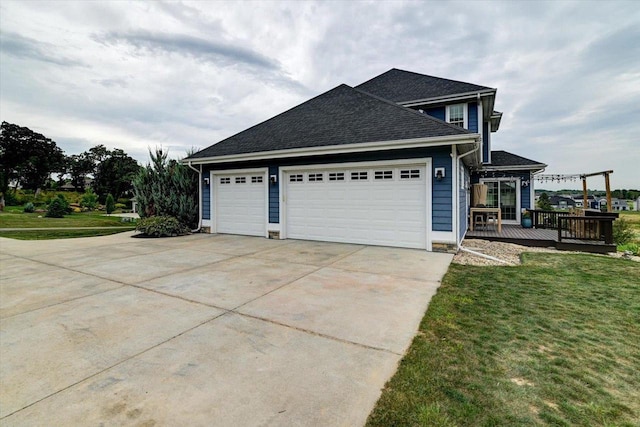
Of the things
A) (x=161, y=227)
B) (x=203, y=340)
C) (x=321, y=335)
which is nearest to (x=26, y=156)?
(x=161, y=227)

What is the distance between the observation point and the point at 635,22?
819 cm

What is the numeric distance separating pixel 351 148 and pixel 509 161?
9.95 metres

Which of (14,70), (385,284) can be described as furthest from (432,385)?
(14,70)

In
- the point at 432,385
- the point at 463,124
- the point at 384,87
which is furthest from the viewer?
the point at 384,87

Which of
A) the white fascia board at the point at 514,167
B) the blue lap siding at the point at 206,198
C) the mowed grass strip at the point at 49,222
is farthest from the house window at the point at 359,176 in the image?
the mowed grass strip at the point at 49,222

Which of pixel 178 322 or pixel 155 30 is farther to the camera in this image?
pixel 155 30

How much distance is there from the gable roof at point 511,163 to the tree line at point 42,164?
3597cm

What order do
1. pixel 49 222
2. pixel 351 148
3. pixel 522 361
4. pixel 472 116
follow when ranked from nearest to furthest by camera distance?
pixel 522 361 < pixel 351 148 < pixel 472 116 < pixel 49 222

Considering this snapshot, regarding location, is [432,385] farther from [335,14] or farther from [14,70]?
[14,70]

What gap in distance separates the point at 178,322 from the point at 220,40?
1013cm

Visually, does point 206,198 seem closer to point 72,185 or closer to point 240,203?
point 240,203

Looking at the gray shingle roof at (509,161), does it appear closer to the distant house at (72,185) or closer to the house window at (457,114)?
the house window at (457,114)

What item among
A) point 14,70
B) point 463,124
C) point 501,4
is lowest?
point 463,124

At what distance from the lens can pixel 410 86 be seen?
43.7 feet
